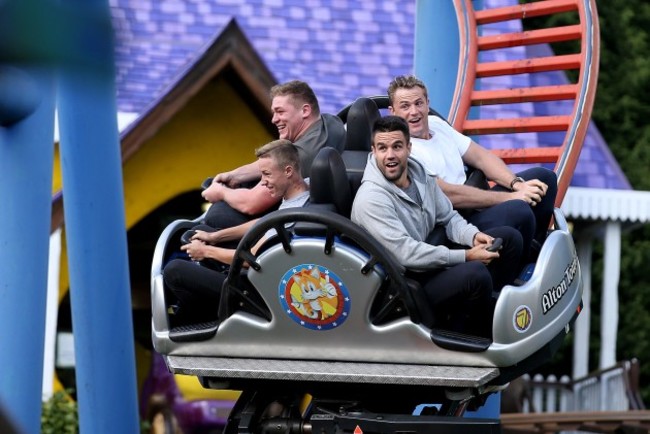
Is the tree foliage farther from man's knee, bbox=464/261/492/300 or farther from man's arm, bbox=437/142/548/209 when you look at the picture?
man's knee, bbox=464/261/492/300

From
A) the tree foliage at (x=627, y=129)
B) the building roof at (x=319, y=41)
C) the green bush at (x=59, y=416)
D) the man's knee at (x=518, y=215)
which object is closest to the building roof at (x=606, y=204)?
the building roof at (x=319, y=41)

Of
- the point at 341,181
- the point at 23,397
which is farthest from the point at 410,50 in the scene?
the point at 341,181

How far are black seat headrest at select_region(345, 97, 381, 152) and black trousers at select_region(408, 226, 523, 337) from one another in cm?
63

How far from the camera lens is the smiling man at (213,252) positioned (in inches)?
148

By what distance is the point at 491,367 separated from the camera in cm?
344

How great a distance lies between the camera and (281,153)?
383cm

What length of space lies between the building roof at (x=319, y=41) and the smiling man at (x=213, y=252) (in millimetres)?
6334

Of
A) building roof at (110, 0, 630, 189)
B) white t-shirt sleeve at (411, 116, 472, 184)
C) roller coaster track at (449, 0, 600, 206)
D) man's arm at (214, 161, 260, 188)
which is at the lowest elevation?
man's arm at (214, 161, 260, 188)

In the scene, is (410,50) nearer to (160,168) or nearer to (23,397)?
(160,168)

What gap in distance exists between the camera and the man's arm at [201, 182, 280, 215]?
396cm

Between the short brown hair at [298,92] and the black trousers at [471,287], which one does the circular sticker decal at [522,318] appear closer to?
the black trousers at [471,287]

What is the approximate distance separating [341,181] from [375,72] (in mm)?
7088

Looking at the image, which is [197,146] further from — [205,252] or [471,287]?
[471,287]

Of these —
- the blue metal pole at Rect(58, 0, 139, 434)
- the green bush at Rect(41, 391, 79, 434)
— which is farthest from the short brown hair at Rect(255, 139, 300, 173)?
the green bush at Rect(41, 391, 79, 434)
